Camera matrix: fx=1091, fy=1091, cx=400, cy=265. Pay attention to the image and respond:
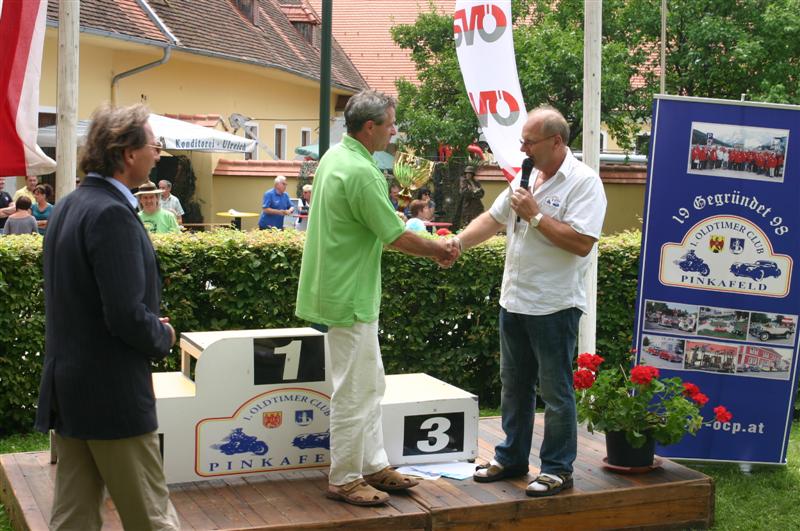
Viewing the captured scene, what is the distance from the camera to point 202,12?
26.8 metres

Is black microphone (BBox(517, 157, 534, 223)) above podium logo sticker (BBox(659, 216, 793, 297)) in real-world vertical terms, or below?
above

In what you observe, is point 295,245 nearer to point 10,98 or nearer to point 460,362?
point 460,362

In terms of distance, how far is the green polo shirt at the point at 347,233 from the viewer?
4.73 meters

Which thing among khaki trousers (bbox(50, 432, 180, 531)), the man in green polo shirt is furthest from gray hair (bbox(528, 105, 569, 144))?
khaki trousers (bbox(50, 432, 180, 531))

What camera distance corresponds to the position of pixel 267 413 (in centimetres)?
543

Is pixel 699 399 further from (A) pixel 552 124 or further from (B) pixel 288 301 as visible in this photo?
(B) pixel 288 301

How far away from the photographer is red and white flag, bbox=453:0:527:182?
675 centimetres

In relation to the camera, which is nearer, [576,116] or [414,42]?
[576,116]

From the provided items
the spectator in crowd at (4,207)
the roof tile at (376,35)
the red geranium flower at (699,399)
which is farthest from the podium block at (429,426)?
the roof tile at (376,35)

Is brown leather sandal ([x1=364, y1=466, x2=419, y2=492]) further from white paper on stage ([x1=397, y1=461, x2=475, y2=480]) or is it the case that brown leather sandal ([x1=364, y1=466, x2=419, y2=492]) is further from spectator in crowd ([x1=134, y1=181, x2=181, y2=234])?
spectator in crowd ([x1=134, y1=181, x2=181, y2=234])

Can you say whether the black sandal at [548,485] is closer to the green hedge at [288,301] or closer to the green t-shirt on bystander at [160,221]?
the green hedge at [288,301]

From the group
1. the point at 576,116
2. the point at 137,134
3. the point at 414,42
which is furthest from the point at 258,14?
the point at 137,134

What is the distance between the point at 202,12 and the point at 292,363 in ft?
74.8

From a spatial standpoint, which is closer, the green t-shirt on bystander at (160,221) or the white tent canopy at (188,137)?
the green t-shirt on bystander at (160,221)
